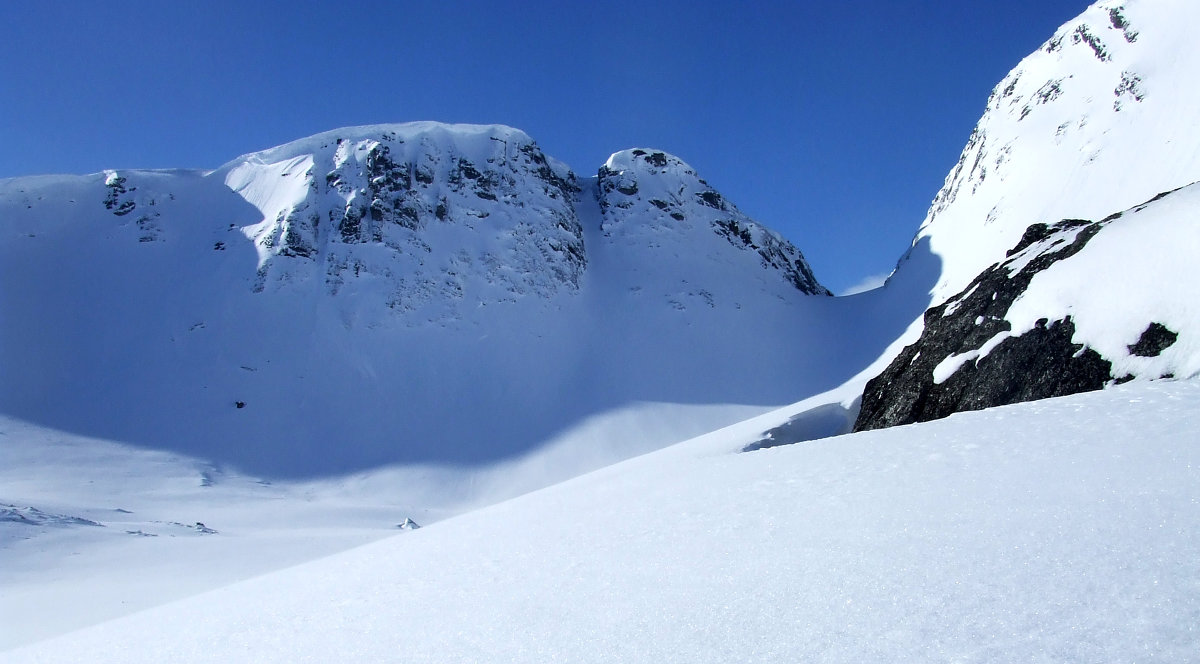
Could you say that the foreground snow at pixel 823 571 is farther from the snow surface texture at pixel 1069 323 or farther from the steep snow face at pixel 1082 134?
the steep snow face at pixel 1082 134

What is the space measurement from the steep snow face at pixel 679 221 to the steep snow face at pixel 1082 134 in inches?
568

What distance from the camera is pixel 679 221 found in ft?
234

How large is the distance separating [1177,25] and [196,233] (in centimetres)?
7816

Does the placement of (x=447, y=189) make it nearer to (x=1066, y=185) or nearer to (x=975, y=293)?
(x=1066, y=185)

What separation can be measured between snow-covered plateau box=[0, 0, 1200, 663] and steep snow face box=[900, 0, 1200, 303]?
0.35m

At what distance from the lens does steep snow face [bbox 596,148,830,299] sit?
2709 inches

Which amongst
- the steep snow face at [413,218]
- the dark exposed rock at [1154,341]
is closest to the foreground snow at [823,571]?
the dark exposed rock at [1154,341]

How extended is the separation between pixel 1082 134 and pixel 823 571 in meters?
61.2

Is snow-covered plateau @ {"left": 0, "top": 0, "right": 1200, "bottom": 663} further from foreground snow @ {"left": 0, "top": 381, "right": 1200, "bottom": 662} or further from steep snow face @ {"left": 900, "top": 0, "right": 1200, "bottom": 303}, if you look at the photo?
steep snow face @ {"left": 900, "top": 0, "right": 1200, "bottom": 303}

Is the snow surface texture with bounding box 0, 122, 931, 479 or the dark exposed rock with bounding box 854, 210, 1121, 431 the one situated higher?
the snow surface texture with bounding box 0, 122, 931, 479

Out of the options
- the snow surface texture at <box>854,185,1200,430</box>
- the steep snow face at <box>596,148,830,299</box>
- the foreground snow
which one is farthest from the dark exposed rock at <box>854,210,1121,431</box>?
the steep snow face at <box>596,148,830,299</box>

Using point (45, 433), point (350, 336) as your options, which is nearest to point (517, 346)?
point (350, 336)

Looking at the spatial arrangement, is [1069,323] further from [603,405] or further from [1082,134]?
[1082,134]

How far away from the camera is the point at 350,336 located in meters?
49.9
